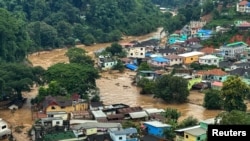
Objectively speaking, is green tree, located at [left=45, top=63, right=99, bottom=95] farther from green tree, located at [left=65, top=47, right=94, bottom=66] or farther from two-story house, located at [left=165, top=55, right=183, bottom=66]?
two-story house, located at [left=165, top=55, right=183, bottom=66]

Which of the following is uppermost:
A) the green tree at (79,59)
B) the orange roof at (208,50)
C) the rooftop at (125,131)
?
the orange roof at (208,50)

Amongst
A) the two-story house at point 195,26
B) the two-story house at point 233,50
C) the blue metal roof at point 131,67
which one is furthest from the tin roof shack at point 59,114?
the two-story house at point 195,26

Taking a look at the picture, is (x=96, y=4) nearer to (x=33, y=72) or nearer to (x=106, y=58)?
(x=106, y=58)

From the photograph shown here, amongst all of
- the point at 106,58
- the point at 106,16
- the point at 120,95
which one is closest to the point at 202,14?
the point at 106,16

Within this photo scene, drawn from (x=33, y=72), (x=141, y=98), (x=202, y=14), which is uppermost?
(x=202, y=14)

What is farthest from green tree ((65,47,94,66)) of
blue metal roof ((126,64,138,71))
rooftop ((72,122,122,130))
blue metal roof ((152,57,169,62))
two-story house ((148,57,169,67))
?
rooftop ((72,122,122,130))

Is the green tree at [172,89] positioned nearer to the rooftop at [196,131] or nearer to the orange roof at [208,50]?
the rooftop at [196,131]
